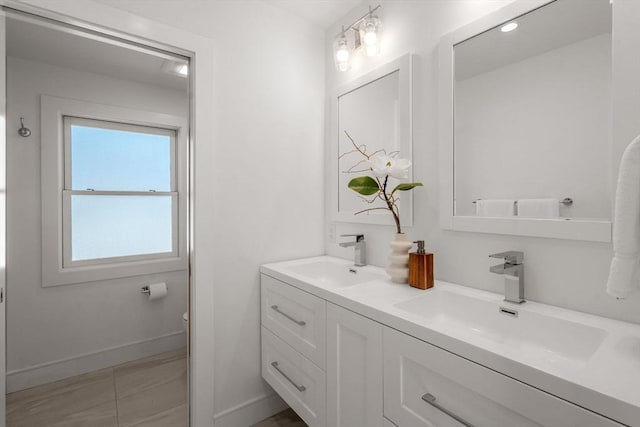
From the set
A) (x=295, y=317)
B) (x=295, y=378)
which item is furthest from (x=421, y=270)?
(x=295, y=378)

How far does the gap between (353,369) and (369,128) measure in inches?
48.4

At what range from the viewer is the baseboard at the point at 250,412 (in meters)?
1.60

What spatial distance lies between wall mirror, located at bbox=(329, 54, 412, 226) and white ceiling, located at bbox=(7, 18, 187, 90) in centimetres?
106

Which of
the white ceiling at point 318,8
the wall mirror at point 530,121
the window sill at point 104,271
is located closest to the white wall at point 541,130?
the wall mirror at point 530,121

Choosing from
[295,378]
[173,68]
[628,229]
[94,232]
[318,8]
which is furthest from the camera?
[94,232]

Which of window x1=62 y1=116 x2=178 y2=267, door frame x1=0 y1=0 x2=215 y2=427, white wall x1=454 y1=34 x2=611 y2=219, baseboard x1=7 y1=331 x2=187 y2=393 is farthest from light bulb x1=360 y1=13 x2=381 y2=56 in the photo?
baseboard x1=7 y1=331 x2=187 y2=393

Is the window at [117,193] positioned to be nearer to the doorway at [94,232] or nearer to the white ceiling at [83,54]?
the doorway at [94,232]

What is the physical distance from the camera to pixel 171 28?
1442mm

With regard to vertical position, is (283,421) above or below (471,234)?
below

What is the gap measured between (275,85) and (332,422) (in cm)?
171

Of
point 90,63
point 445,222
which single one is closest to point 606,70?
point 445,222

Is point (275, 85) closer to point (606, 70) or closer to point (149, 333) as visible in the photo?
point (606, 70)

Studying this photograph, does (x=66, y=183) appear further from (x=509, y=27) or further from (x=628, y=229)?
(x=628, y=229)

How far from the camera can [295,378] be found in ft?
4.66
